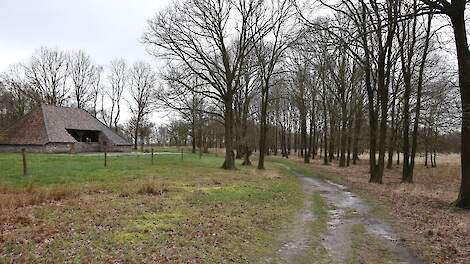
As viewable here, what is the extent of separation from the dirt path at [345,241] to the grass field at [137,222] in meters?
0.55

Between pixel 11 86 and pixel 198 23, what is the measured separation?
40982mm

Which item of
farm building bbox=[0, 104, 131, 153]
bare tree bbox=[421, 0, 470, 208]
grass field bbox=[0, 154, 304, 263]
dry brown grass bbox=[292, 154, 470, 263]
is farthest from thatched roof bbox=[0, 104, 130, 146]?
bare tree bbox=[421, 0, 470, 208]

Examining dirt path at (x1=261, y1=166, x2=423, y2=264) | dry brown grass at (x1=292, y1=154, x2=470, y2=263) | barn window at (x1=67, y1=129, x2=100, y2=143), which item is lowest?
dirt path at (x1=261, y1=166, x2=423, y2=264)

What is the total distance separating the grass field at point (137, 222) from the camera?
6879 millimetres

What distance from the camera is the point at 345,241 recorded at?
8.70m

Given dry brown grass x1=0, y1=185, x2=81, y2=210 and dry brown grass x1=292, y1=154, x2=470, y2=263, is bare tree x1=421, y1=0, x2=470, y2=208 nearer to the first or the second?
dry brown grass x1=292, y1=154, x2=470, y2=263

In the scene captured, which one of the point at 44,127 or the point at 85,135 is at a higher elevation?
the point at 44,127

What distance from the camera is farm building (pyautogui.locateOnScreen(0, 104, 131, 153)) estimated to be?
4246cm

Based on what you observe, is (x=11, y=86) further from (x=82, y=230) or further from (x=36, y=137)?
(x=82, y=230)

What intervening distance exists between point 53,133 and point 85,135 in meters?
9.63

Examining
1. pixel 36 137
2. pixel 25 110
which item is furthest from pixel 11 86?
pixel 36 137

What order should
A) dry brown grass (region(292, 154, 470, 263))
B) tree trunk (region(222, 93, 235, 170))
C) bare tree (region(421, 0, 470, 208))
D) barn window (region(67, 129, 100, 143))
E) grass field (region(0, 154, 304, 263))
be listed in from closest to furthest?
grass field (region(0, 154, 304, 263)) → dry brown grass (region(292, 154, 470, 263)) → bare tree (region(421, 0, 470, 208)) → tree trunk (region(222, 93, 235, 170)) → barn window (region(67, 129, 100, 143))

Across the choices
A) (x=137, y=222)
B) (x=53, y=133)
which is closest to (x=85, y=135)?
(x=53, y=133)

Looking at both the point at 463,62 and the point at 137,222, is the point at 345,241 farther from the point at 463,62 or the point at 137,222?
the point at 463,62
